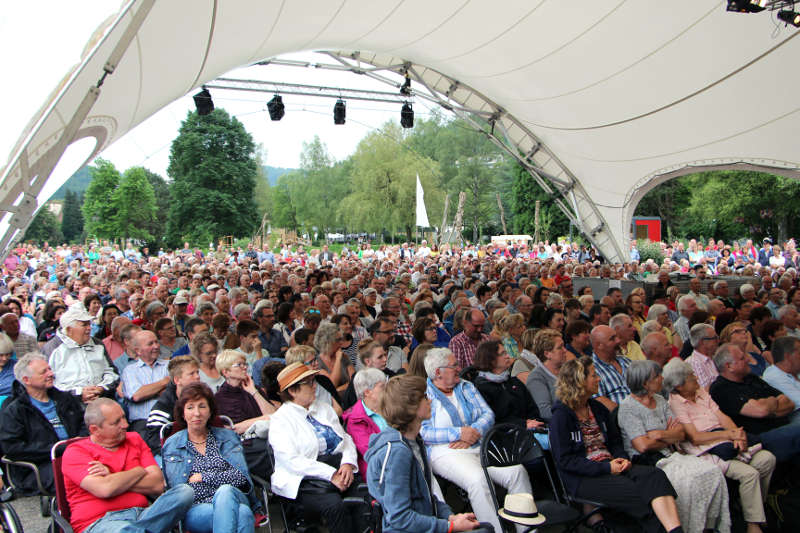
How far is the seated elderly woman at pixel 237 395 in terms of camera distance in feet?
12.4

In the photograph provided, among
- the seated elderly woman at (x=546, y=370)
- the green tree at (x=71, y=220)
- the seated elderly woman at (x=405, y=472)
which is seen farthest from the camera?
the green tree at (x=71, y=220)

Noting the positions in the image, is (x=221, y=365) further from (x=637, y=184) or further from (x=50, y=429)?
(x=637, y=184)

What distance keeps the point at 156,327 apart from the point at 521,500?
3902mm

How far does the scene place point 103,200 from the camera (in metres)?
46.7

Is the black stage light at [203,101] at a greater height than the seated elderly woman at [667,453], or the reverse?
the black stage light at [203,101]

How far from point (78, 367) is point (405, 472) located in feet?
10.1

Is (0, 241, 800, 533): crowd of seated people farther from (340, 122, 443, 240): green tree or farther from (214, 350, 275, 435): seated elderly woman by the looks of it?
(340, 122, 443, 240): green tree

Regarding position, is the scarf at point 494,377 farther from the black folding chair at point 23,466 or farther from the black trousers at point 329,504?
the black folding chair at point 23,466

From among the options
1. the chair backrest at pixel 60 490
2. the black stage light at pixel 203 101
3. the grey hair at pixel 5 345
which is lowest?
the chair backrest at pixel 60 490

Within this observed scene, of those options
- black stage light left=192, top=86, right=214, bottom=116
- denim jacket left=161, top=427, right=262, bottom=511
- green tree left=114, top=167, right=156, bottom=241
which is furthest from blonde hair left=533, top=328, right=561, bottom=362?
green tree left=114, top=167, right=156, bottom=241

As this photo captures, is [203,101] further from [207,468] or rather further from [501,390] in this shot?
[207,468]

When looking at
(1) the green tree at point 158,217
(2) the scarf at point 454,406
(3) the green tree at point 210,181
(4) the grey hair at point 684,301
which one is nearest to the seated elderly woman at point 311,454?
(2) the scarf at point 454,406

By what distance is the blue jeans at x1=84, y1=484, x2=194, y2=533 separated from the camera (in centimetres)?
264

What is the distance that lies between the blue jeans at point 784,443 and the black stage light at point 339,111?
1173 centimetres
